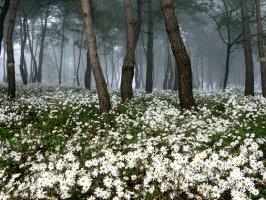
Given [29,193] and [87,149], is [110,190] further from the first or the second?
[87,149]

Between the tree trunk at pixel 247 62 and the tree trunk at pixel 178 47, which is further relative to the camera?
the tree trunk at pixel 247 62

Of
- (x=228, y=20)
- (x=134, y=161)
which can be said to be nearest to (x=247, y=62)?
(x=228, y=20)

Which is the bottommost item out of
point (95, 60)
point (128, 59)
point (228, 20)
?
point (95, 60)

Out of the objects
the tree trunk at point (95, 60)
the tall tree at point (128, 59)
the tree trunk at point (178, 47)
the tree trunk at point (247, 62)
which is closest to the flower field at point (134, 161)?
the tree trunk at point (95, 60)

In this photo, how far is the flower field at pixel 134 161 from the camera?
185 inches

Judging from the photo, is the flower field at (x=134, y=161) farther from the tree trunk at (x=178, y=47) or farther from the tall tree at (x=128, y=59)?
the tall tree at (x=128, y=59)

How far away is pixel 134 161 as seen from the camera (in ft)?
18.5

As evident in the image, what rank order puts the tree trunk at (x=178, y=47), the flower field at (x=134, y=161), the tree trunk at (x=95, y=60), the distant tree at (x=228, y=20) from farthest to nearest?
the distant tree at (x=228, y=20), the tree trunk at (x=178, y=47), the tree trunk at (x=95, y=60), the flower field at (x=134, y=161)

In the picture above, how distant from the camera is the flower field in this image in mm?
4699

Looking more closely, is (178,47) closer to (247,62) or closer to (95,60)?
(95,60)

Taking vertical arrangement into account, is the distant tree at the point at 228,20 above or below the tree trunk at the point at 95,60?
above

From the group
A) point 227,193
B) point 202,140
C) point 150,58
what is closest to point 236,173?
point 227,193

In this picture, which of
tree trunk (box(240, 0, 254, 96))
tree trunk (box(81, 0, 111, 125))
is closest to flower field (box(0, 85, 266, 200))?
tree trunk (box(81, 0, 111, 125))

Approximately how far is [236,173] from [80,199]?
253 centimetres
